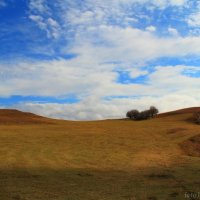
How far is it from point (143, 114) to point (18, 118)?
21.8 metres

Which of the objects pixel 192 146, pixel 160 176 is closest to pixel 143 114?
pixel 192 146

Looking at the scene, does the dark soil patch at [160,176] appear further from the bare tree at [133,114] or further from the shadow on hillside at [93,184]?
the bare tree at [133,114]

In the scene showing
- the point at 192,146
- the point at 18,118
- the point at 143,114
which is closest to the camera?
the point at 192,146

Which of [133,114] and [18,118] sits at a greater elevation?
[133,114]

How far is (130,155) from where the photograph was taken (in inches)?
1084

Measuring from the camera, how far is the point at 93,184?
18.0m

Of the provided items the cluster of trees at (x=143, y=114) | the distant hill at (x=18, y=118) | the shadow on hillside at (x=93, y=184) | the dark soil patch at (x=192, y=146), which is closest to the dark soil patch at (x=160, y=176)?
the shadow on hillside at (x=93, y=184)

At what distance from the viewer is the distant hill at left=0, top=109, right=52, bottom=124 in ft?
154

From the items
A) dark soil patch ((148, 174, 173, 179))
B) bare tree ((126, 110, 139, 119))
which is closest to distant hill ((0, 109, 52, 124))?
bare tree ((126, 110, 139, 119))

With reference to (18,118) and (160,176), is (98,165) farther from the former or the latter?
(18,118)

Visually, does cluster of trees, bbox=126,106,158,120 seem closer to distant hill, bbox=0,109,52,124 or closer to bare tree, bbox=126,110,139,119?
bare tree, bbox=126,110,139,119

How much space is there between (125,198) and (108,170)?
717 centimetres

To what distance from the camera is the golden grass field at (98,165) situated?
16.0 metres

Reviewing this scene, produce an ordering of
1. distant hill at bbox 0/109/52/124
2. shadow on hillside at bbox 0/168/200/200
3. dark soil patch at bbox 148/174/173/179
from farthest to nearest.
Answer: distant hill at bbox 0/109/52/124, dark soil patch at bbox 148/174/173/179, shadow on hillside at bbox 0/168/200/200
